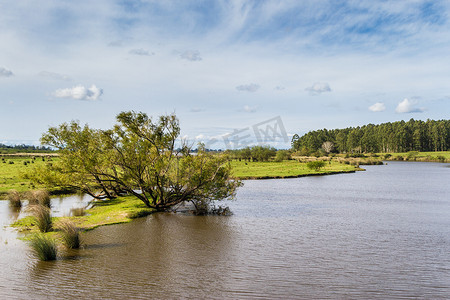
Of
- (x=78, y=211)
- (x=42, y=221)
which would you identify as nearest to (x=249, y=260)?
(x=42, y=221)

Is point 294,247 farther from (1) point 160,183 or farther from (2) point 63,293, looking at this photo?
(1) point 160,183

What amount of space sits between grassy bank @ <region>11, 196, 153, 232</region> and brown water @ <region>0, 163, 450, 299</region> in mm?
1515

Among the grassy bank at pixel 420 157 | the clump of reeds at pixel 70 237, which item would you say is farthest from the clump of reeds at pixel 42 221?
the grassy bank at pixel 420 157

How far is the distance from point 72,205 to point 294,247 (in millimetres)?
27372

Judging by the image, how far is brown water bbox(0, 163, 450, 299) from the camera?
14.1m

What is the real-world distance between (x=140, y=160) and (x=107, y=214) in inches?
231

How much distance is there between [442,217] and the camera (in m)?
30.2

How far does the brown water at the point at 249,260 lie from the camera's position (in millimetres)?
14109

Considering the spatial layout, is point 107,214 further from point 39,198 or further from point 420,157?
point 420,157

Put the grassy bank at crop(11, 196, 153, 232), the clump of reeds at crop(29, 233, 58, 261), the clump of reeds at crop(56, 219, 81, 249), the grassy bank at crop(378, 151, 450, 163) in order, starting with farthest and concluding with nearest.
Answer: the grassy bank at crop(378, 151, 450, 163) → the grassy bank at crop(11, 196, 153, 232) → the clump of reeds at crop(56, 219, 81, 249) → the clump of reeds at crop(29, 233, 58, 261)

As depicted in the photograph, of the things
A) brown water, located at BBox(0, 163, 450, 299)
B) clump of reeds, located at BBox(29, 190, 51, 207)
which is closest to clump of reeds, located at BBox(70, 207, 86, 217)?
clump of reeds, located at BBox(29, 190, 51, 207)

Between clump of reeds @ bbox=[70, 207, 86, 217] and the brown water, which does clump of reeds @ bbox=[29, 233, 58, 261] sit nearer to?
the brown water

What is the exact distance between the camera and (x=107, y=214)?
31.1 meters

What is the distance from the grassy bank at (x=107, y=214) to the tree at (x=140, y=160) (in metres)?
2.00
